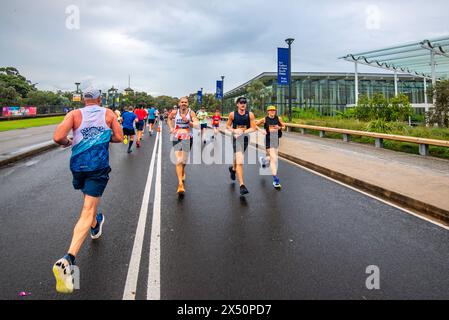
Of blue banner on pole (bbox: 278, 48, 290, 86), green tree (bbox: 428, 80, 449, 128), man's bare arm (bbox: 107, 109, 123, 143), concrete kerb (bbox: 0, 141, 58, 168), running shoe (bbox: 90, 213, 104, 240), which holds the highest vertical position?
blue banner on pole (bbox: 278, 48, 290, 86)

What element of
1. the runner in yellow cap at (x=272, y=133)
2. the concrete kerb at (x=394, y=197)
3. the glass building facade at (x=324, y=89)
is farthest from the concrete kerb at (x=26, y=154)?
the glass building facade at (x=324, y=89)

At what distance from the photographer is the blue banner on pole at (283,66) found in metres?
22.3

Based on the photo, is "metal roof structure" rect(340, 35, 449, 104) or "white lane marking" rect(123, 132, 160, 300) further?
"metal roof structure" rect(340, 35, 449, 104)

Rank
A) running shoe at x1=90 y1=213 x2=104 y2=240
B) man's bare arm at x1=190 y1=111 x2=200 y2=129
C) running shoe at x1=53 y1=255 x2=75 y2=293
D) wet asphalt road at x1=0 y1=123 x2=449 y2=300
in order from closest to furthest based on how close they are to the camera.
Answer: running shoe at x1=53 y1=255 x2=75 y2=293, wet asphalt road at x1=0 y1=123 x2=449 y2=300, running shoe at x1=90 y1=213 x2=104 y2=240, man's bare arm at x1=190 y1=111 x2=200 y2=129

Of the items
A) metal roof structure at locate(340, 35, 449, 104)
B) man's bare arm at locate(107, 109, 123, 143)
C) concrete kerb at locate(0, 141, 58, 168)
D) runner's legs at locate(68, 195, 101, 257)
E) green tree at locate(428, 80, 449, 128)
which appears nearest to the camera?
runner's legs at locate(68, 195, 101, 257)

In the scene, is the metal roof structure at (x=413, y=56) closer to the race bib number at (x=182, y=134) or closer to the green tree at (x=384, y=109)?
the green tree at (x=384, y=109)

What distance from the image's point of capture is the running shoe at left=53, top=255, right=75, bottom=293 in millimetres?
3011

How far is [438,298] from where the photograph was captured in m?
2.97

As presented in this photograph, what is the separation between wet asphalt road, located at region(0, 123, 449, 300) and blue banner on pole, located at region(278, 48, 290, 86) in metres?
16.6

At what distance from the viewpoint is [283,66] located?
22516 mm

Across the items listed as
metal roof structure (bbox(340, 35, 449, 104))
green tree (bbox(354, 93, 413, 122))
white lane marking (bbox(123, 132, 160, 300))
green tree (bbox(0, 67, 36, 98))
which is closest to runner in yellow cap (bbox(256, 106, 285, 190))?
white lane marking (bbox(123, 132, 160, 300))

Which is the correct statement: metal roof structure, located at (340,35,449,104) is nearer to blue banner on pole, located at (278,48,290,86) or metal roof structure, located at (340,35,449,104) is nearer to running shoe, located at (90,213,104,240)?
blue banner on pole, located at (278,48,290,86)
